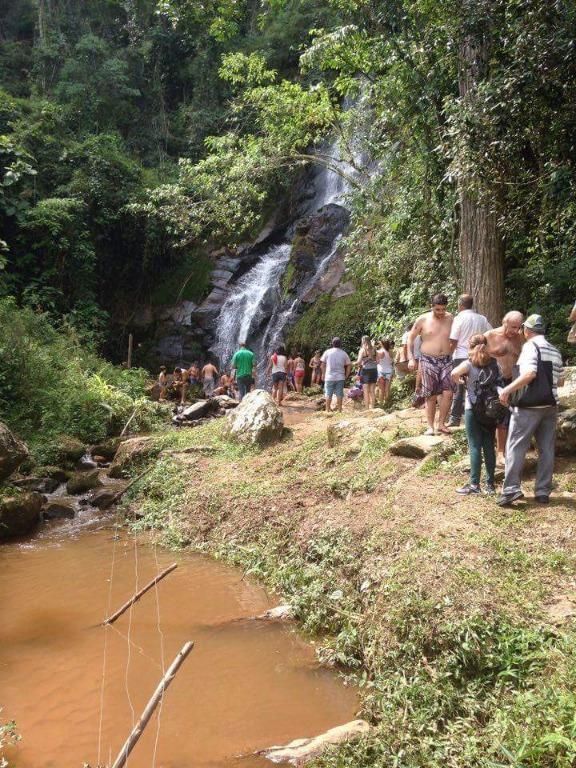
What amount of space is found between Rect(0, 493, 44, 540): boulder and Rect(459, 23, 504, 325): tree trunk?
6.87 metres

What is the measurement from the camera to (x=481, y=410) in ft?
18.3

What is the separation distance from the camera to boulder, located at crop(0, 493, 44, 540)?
7.81m

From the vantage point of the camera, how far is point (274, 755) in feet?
11.5

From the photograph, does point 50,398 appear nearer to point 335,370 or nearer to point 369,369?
point 335,370

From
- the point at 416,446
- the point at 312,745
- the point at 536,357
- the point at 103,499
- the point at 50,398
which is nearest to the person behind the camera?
the point at 312,745

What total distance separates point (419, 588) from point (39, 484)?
761 centimetres

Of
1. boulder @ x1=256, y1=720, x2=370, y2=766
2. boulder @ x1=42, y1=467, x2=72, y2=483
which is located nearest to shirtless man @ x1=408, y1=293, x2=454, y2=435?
boulder @ x1=256, y1=720, x2=370, y2=766

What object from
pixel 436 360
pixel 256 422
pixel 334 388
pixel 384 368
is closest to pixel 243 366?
pixel 334 388

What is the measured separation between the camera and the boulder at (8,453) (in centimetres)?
804

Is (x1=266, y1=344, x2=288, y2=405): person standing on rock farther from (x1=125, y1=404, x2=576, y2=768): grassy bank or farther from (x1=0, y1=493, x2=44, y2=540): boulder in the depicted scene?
(x1=0, y1=493, x2=44, y2=540): boulder

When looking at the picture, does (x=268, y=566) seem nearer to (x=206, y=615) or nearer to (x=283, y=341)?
(x=206, y=615)

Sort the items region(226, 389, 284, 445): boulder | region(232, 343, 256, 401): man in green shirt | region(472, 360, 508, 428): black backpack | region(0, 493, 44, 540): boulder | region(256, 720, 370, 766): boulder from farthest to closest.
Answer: region(232, 343, 256, 401): man in green shirt → region(226, 389, 284, 445): boulder → region(0, 493, 44, 540): boulder → region(472, 360, 508, 428): black backpack → region(256, 720, 370, 766): boulder

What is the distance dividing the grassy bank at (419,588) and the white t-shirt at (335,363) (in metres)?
3.39

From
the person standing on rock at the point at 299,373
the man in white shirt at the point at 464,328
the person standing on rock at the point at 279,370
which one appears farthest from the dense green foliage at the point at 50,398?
the man in white shirt at the point at 464,328
